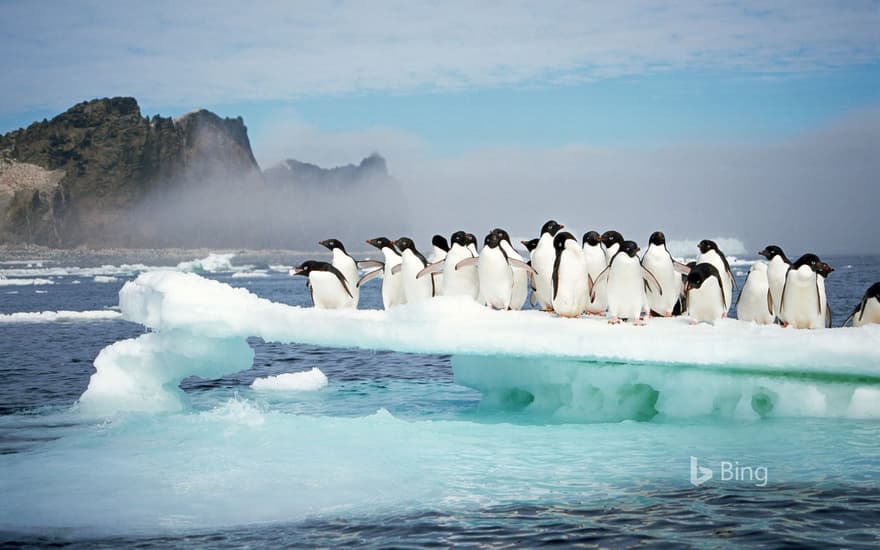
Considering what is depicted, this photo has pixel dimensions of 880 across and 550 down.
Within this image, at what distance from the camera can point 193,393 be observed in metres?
13.1

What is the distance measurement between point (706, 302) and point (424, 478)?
4.58 metres

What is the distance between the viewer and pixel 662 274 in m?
10.7

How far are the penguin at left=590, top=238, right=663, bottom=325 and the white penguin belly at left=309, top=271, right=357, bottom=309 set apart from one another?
3735mm

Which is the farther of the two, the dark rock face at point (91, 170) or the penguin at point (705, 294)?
the dark rock face at point (91, 170)

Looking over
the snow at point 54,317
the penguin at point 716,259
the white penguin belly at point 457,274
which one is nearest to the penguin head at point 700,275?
the penguin at point 716,259

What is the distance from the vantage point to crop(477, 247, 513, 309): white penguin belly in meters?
10.7

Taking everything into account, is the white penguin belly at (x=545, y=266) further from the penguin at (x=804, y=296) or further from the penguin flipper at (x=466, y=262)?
the penguin at (x=804, y=296)

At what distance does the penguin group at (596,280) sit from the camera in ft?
32.7

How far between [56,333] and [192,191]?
6336 inches

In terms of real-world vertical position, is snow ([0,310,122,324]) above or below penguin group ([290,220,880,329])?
below

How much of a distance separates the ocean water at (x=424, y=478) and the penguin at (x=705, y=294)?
4.90 feet

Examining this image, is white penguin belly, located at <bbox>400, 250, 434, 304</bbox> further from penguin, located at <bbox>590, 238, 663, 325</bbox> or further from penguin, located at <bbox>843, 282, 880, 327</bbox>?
penguin, located at <bbox>843, 282, 880, 327</bbox>

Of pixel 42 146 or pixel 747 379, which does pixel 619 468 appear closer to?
pixel 747 379

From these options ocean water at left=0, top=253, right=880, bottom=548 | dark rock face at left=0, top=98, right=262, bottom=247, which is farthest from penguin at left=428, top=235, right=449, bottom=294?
dark rock face at left=0, top=98, right=262, bottom=247
